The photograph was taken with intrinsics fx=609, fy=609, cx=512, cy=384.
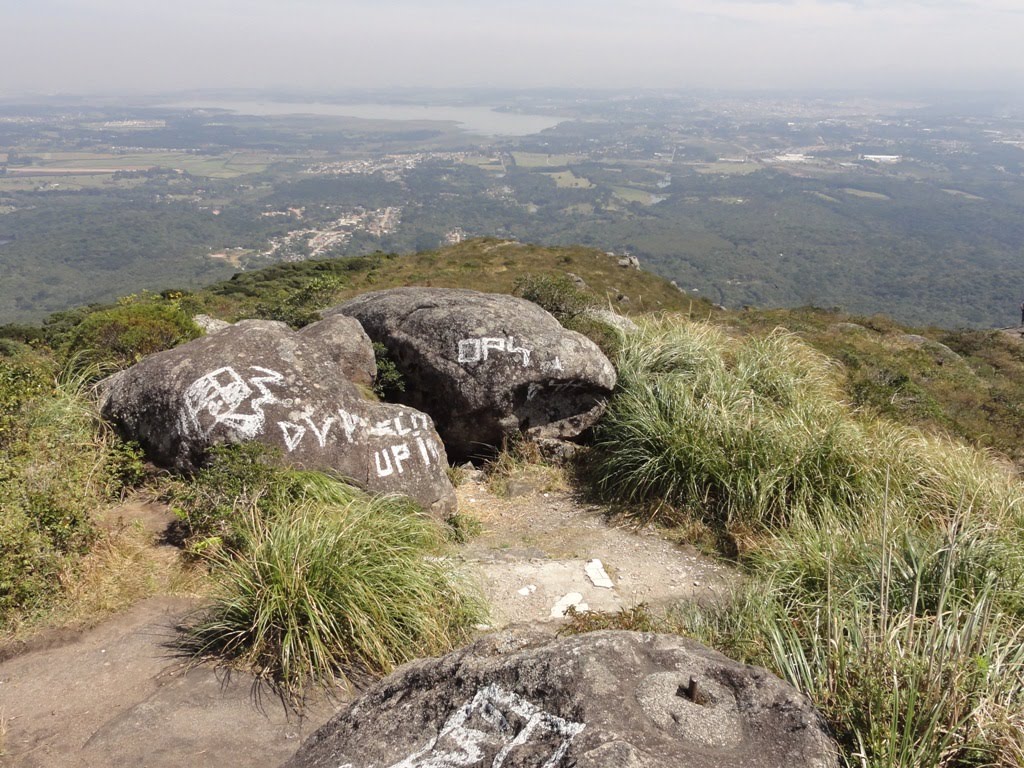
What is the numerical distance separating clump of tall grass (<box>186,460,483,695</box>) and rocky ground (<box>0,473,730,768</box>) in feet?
0.91

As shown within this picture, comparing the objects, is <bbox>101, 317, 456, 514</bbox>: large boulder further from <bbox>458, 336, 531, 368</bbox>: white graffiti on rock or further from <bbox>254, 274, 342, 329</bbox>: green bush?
<bbox>254, 274, 342, 329</bbox>: green bush

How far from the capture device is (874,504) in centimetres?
766

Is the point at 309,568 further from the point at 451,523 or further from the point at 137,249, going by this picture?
the point at 137,249

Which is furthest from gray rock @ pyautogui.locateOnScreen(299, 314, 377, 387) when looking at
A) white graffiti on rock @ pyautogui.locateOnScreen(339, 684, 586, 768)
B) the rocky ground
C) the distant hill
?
white graffiti on rock @ pyautogui.locateOnScreen(339, 684, 586, 768)

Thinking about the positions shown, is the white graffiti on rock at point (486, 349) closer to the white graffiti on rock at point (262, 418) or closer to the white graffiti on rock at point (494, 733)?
the white graffiti on rock at point (262, 418)

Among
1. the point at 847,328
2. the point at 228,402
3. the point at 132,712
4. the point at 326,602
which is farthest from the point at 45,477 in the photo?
the point at 847,328

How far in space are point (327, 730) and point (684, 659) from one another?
192cm

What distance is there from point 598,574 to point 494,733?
457 centimetres

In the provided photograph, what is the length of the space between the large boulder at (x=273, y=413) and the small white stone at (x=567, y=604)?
218 centimetres

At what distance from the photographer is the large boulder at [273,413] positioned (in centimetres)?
725

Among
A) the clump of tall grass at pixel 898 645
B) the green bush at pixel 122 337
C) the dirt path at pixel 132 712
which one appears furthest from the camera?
the green bush at pixel 122 337

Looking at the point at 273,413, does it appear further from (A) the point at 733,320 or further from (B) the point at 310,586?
(A) the point at 733,320

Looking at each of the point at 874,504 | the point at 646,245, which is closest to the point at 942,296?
the point at 646,245

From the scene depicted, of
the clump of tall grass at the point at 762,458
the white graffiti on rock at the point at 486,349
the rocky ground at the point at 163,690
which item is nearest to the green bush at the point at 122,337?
the rocky ground at the point at 163,690
